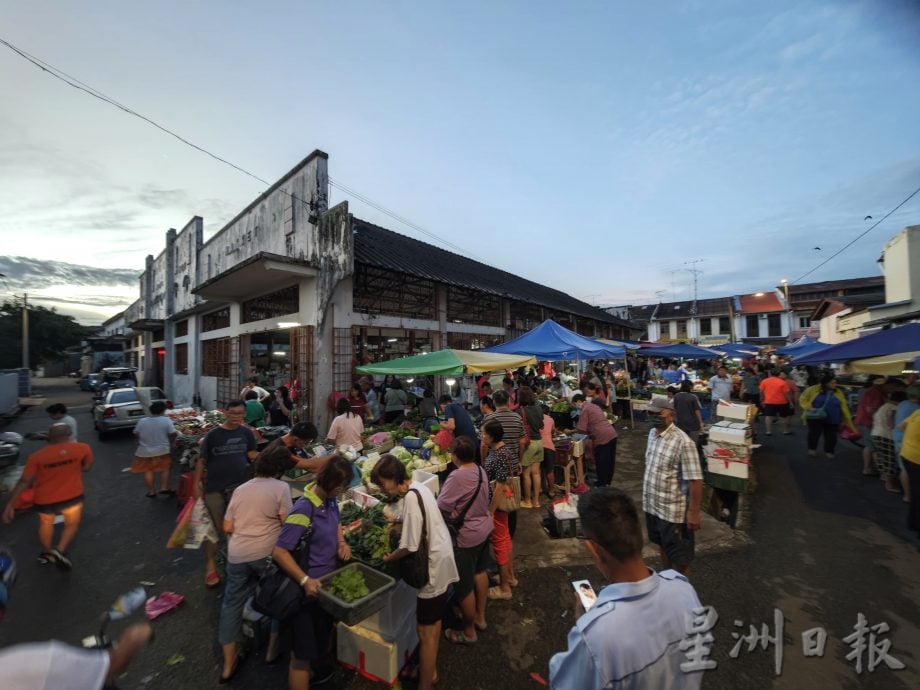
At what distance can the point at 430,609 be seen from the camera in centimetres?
286

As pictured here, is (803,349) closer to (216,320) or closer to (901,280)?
(901,280)

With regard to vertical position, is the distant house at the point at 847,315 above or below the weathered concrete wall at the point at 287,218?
below

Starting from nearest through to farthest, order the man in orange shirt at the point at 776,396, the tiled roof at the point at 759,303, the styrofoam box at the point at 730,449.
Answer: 1. the styrofoam box at the point at 730,449
2. the man in orange shirt at the point at 776,396
3. the tiled roof at the point at 759,303

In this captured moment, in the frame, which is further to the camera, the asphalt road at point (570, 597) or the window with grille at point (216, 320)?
the window with grille at point (216, 320)

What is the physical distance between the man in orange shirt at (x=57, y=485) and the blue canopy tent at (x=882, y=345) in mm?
11784

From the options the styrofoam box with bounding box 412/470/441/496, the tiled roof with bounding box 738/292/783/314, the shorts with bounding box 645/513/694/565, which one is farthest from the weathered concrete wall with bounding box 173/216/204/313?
the tiled roof with bounding box 738/292/783/314

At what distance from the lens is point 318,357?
10.3m

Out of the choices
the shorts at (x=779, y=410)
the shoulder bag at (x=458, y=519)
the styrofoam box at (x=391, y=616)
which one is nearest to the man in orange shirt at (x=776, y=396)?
the shorts at (x=779, y=410)

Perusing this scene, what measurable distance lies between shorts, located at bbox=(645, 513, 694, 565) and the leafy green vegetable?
300 centimetres

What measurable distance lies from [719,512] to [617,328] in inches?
1341

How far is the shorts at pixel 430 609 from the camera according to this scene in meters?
2.85

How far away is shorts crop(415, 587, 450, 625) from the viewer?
2.85 meters

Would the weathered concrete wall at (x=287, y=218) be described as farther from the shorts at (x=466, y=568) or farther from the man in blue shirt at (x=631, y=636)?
the man in blue shirt at (x=631, y=636)

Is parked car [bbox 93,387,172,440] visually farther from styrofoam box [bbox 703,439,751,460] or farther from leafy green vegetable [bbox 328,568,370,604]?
styrofoam box [bbox 703,439,751,460]
